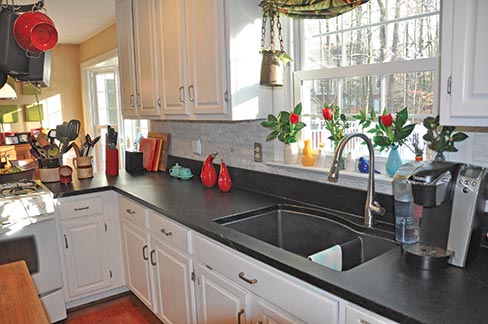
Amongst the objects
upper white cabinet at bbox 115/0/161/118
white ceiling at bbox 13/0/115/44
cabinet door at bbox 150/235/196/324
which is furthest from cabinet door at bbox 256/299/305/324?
white ceiling at bbox 13/0/115/44

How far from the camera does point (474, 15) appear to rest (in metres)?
1.13

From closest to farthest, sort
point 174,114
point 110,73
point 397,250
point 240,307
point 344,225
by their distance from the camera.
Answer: point 397,250, point 240,307, point 344,225, point 174,114, point 110,73

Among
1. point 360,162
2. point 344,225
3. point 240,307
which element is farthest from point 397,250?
point 240,307

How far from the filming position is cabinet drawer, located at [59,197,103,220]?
2660 millimetres

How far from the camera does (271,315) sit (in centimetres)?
147

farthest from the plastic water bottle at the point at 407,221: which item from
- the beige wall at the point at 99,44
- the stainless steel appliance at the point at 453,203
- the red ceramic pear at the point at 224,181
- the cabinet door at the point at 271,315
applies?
the beige wall at the point at 99,44

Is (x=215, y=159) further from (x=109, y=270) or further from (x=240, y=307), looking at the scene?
(x=240, y=307)

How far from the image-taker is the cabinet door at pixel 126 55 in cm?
305

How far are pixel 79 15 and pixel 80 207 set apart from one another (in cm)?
265

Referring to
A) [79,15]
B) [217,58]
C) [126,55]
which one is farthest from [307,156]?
[79,15]

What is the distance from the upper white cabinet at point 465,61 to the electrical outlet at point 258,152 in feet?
4.28

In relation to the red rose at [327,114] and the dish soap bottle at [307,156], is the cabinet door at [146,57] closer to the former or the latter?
the dish soap bottle at [307,156]

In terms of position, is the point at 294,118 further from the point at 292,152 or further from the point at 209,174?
the point at 209,174

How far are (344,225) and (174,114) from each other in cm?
137
